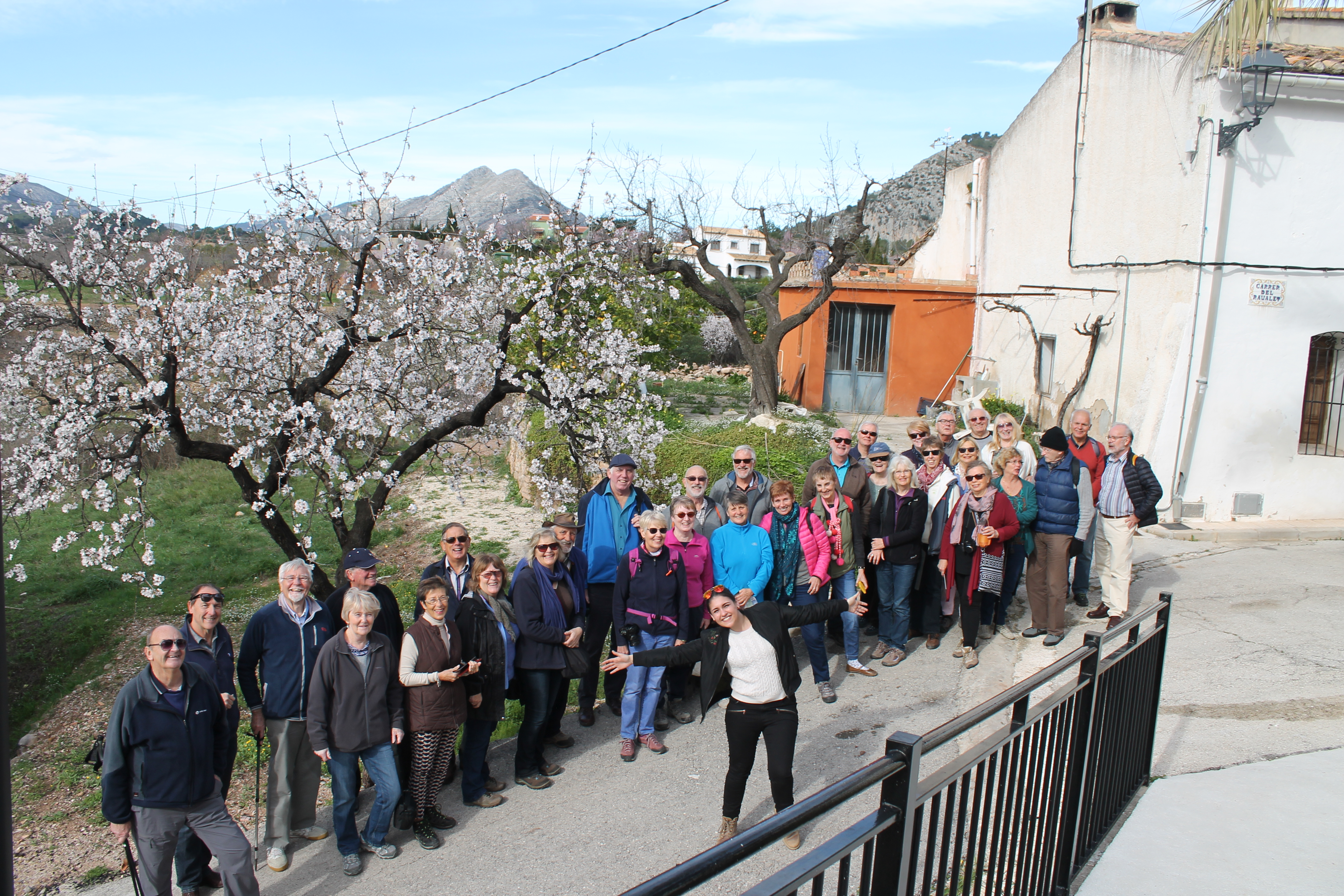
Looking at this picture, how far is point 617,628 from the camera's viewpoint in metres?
5.88

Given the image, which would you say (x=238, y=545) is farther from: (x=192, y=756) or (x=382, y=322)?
(x=192, y=756)

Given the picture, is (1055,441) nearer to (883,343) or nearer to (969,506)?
(969,506)

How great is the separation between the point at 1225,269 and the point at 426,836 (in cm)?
1109

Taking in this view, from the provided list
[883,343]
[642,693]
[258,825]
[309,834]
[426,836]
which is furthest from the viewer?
[883,343]

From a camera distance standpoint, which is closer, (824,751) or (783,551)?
(824,751)

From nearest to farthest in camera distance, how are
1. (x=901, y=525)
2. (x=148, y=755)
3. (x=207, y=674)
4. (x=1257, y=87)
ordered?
(x=148, y=755), (x=207, y=674), (x=901, y=525), (x=1257, y=87)

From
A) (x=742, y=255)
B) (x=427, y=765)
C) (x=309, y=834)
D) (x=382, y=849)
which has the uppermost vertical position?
(x=742, y=255)

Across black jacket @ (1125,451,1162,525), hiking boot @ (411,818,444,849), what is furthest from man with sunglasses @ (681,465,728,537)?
black jacket @ (1125,451,1162,525)

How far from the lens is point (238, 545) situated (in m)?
16.1

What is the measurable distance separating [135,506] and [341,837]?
32.5 ft

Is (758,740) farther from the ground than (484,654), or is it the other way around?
(484,654)

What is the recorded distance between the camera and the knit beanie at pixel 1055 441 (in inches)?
277

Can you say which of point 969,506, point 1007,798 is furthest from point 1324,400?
point 1007,798

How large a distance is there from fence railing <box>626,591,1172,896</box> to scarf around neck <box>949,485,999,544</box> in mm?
2237
